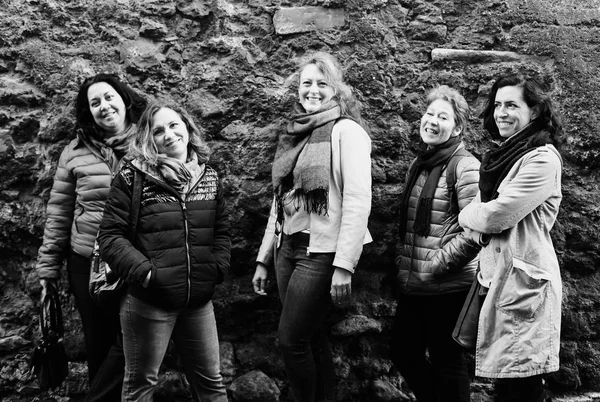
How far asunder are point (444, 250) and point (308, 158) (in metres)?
0.84

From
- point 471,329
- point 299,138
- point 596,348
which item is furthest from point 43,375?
point 596,348

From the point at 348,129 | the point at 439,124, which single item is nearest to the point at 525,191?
the point at 439,124

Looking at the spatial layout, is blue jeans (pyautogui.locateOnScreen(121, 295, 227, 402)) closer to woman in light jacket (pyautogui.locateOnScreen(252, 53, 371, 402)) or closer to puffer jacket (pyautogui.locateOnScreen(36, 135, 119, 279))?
woman in light jacket (pyautogui.locateOnScreen(252, 53, 371, 402))

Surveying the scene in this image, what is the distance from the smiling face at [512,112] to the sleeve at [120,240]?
1800mm

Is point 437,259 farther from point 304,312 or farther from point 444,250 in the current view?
point 304,312

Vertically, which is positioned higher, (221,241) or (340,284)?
(221,241)

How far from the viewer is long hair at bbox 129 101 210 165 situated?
10.1 ft

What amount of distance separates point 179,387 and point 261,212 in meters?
1.19

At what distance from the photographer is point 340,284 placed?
3.09 m

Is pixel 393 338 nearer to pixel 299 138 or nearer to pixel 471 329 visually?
pixel 471 329

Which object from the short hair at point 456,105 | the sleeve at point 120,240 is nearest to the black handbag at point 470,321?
the short hair at point 456,105

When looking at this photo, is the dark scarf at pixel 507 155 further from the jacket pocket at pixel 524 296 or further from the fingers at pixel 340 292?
the fingers at pixel 340 292

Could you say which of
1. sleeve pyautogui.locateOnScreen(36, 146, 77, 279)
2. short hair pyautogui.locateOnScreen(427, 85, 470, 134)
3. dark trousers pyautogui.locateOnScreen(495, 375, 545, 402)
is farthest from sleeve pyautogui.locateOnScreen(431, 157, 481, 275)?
sleeve pyautogui.locateOnScreen(36, 146, 77, 279)

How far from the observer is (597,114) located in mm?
3951
